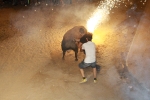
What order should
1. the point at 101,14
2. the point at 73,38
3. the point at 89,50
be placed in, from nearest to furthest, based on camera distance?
the point at 89,50 < the point at 73,38 < the point at 101,14

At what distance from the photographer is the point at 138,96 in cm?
681

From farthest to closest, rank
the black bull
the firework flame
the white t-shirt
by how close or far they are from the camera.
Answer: the firework flame → the black bull → the white t-shirt

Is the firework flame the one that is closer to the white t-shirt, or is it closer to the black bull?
the black bull

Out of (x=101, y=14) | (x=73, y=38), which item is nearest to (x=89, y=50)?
(x=73, y=38)

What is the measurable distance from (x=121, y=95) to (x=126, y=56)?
2037 mm

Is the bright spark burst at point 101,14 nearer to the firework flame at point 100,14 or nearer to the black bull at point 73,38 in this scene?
the firework flame at point 100,14

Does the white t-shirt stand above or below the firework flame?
below

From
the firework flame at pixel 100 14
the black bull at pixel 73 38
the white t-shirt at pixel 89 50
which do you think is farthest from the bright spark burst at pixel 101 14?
the white t-shirt at pixel 89 50

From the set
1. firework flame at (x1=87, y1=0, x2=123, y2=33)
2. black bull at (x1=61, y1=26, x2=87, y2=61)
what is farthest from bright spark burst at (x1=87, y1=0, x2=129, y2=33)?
black bull at (x1=61, y1=26, x2=87, y2=61)

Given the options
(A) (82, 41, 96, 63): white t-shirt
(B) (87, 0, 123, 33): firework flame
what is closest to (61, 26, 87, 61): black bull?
(A) (82, 41, 96, 63): white t-shirt

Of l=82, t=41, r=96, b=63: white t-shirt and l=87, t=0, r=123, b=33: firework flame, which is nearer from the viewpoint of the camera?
l=82, t=41, r=96, b=63: white t-shirt

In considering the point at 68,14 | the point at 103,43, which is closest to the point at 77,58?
the point at 103,43

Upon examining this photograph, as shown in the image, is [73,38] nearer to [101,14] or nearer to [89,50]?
[89,50]

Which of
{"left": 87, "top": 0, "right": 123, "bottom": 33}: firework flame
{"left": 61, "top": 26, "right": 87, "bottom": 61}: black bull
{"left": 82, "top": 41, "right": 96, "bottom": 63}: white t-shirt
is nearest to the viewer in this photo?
{"left": 82, "top": 41, "right": 96, "bottom": 63}: white t-shirt
